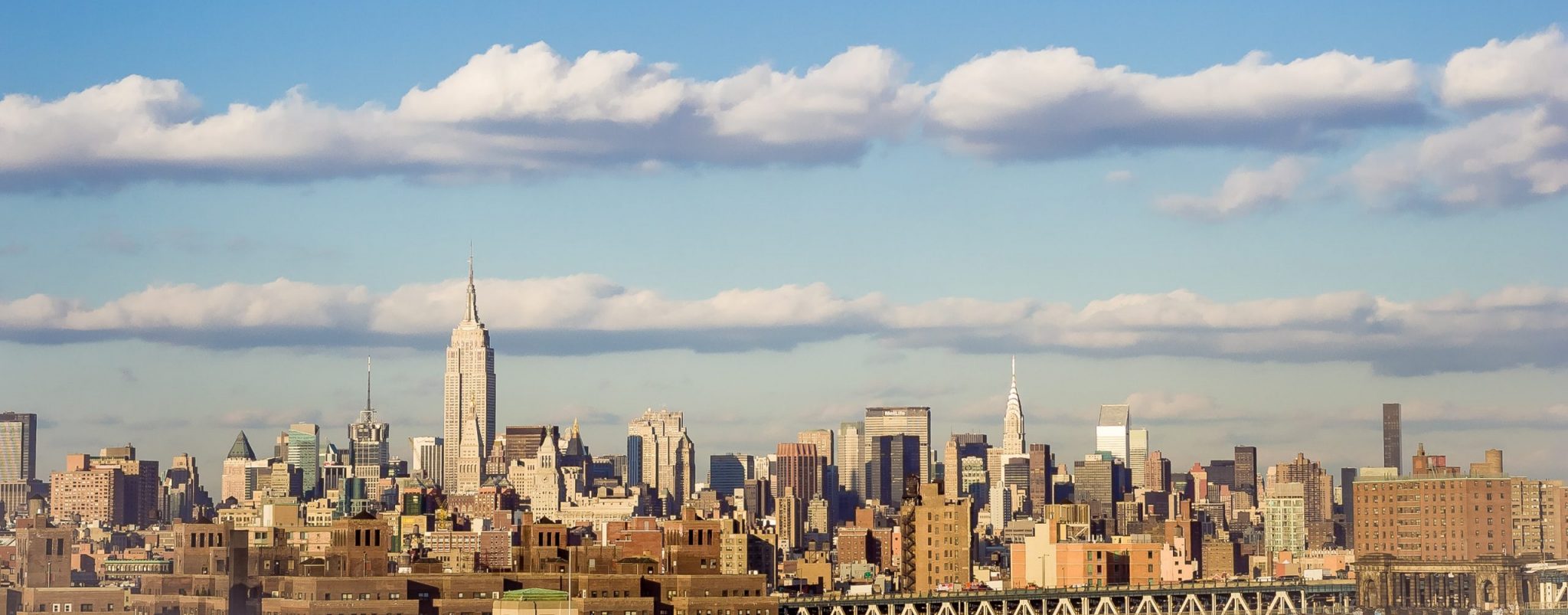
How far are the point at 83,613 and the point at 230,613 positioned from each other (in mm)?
11291

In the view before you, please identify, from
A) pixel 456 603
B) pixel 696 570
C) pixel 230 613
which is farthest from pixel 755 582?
pixel 230 613

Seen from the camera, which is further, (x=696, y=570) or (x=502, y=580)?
(x=696, y=570)

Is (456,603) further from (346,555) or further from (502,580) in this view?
(346,555)

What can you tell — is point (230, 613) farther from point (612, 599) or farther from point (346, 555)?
point (612, 599)

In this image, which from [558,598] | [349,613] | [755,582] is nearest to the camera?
[558,598]

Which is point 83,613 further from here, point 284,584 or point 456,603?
point 456,603

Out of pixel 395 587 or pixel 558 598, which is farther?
pixel 395 587

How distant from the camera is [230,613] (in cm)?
19738

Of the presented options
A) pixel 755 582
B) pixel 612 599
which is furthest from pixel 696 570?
pixel 612 599

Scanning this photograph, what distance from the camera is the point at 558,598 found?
167 metres

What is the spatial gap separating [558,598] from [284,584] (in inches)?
1181

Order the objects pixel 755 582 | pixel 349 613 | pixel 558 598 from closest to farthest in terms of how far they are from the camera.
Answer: pixel 558 598, pixel 349 613, pixel 755 582

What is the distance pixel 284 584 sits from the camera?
18862 cm

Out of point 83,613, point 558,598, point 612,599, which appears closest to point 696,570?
point 612,599
